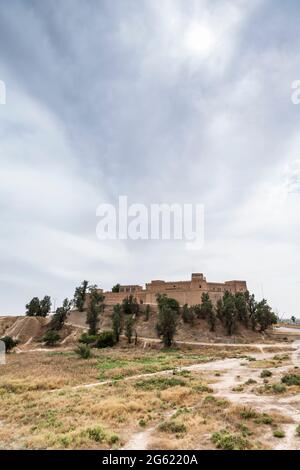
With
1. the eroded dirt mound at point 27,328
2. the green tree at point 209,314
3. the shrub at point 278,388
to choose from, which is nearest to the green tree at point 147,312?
the green tree at point 209,314

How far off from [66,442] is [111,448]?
2.03 m

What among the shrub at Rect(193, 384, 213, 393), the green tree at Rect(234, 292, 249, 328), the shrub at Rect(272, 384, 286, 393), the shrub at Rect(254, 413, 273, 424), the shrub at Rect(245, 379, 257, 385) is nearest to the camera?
the shrub at Rect(254, 413, 273, 424)

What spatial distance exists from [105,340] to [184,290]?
135 ft

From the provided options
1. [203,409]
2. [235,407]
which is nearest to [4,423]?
[203,409]

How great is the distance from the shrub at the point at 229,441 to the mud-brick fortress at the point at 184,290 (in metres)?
86.9

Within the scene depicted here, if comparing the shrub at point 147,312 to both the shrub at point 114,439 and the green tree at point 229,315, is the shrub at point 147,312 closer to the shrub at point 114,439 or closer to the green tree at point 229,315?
the green tree at point 229,315

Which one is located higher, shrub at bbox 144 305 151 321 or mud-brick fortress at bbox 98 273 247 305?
mud-brick fortress at bbox 98 273 247 305

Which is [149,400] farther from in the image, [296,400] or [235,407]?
[296,400]

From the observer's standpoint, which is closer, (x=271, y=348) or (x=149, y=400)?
(x=149, y=400)

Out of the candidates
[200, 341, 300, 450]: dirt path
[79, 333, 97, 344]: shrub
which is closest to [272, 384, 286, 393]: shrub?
[200, 341, 300, 450]: dirt path

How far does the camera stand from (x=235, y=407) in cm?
1984

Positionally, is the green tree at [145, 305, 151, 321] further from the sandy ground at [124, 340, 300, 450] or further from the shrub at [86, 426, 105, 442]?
the shrub at [86, 426, 105, 442]

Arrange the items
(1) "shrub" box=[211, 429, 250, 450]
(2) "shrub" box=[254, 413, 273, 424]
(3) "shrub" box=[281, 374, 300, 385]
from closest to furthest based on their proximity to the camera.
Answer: (1) "shrub" box=[211, 429, 250, 450] → (2) "shrub" box=[254, 413, 273, 424] → (3) "shrub" box=[281, 374, 300, 385]

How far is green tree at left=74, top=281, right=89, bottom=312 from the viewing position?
100 metres
